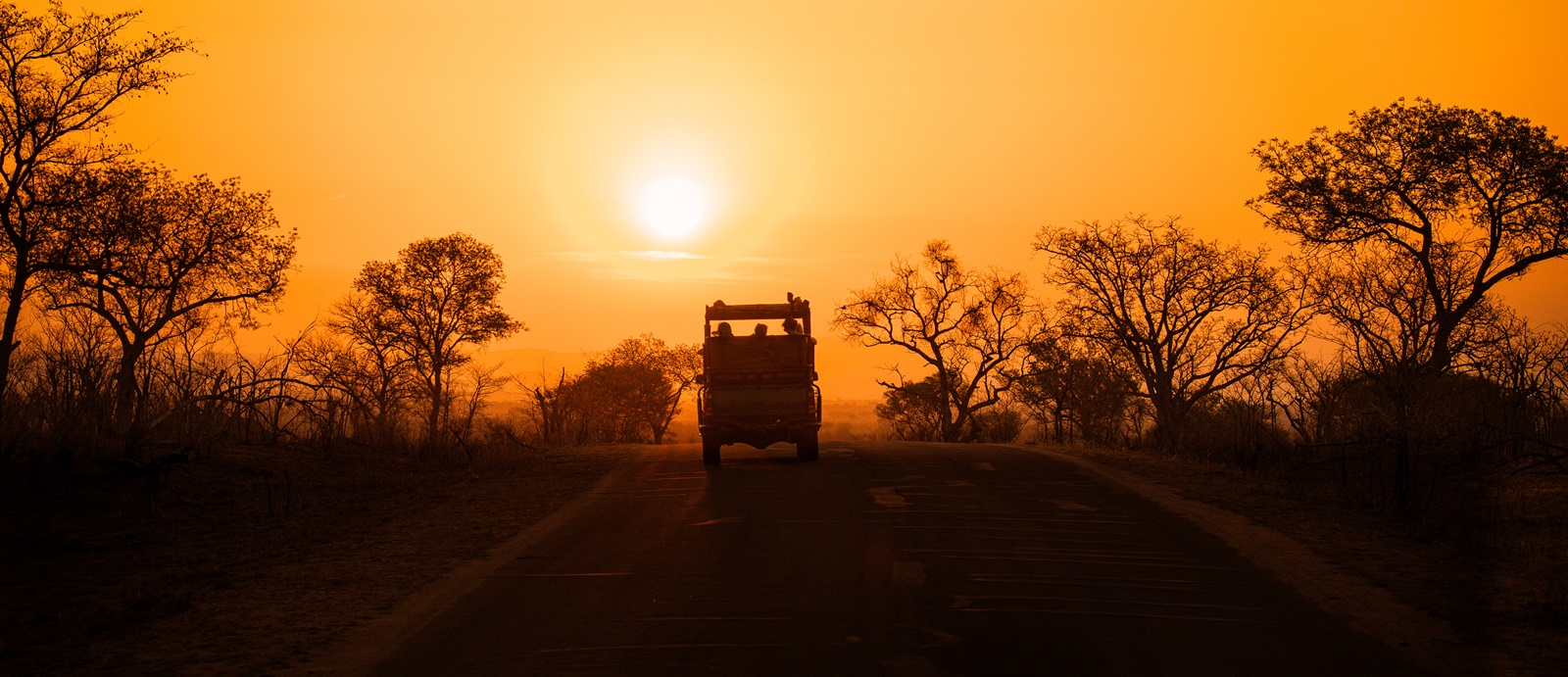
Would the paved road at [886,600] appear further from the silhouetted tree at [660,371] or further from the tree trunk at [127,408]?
the silhouetted tree at [660,371]

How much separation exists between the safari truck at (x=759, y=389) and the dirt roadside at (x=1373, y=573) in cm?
669

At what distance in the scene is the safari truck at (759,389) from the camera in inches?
842

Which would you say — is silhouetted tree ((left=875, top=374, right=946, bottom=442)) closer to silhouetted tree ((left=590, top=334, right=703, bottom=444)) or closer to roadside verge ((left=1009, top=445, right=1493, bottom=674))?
silhouetted tree ((left=590, top=334, right=703, bottom=444))

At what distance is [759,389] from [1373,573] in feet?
42.9

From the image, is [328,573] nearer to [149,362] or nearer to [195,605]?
[195,605]

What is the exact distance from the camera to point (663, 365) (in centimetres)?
6775

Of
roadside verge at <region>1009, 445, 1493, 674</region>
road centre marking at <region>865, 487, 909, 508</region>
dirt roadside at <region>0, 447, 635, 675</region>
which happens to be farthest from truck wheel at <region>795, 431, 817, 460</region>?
roadside verge at <region>1009, 445, 1493, 674</region>

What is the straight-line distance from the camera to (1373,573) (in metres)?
9.91

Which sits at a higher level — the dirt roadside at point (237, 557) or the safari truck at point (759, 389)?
the safari truck at point (759, 389)

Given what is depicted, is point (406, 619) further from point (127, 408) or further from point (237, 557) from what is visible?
point (127, 408)

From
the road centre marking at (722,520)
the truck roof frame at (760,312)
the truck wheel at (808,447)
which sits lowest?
the road centre marking at (722,520)

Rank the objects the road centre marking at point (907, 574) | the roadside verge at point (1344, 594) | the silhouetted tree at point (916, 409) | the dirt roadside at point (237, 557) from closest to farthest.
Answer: the roadside verge at point (1344, 594), the dirt roadside at point (237, 557), the road centre marking at point (907, 574), the silhouetted tree at point (916, 409)

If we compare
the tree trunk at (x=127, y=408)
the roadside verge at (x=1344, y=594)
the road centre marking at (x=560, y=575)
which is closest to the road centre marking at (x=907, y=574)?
the road centre marking at (x=560, y=575)

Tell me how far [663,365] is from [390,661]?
60811 mm
